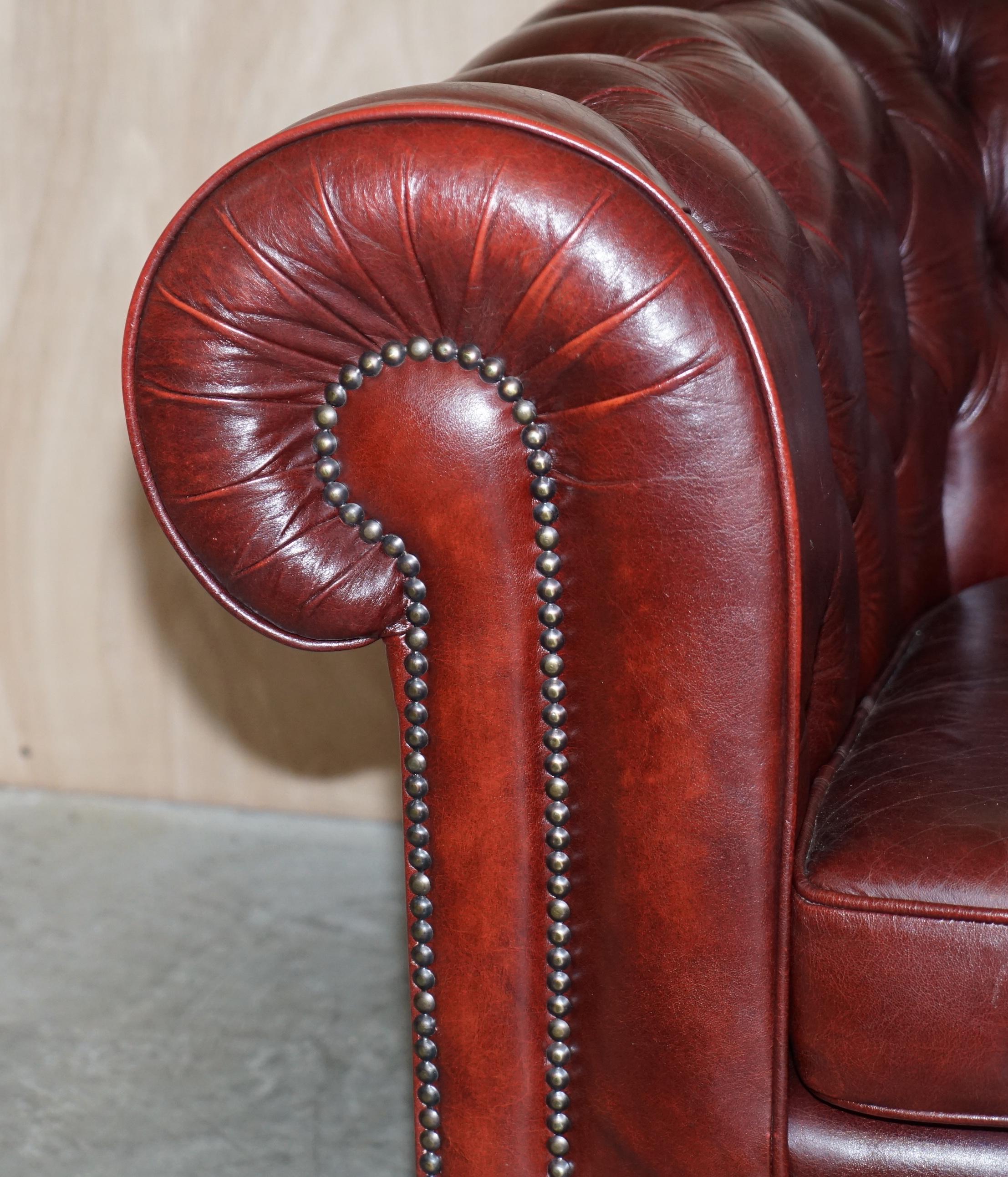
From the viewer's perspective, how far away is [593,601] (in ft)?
2.06

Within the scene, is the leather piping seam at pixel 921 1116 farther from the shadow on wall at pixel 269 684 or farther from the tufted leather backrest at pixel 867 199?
the shadow on wall at pixel 269 684

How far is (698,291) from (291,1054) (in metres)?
0.94

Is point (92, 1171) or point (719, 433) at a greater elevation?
point (719, 433)

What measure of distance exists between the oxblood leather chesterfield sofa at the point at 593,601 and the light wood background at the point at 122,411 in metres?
0.85

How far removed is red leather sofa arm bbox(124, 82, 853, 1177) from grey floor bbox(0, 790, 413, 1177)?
500 millimetres

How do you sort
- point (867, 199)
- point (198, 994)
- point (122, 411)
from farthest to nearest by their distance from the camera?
point (122, 411) → point (198, 994) → point (867, 199)

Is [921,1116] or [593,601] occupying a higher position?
[593,601]

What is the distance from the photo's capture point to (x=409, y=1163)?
1099 millimetres

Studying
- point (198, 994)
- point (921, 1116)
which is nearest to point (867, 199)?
point (921, 1116)

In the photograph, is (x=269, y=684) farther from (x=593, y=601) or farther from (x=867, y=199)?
(x=593, y=601)

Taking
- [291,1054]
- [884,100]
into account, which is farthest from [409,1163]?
[884,100]

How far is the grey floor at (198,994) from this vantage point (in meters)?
1.12

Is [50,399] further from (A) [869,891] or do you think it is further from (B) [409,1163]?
(A) [869,891]

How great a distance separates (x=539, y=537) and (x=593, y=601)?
0.13 ft
